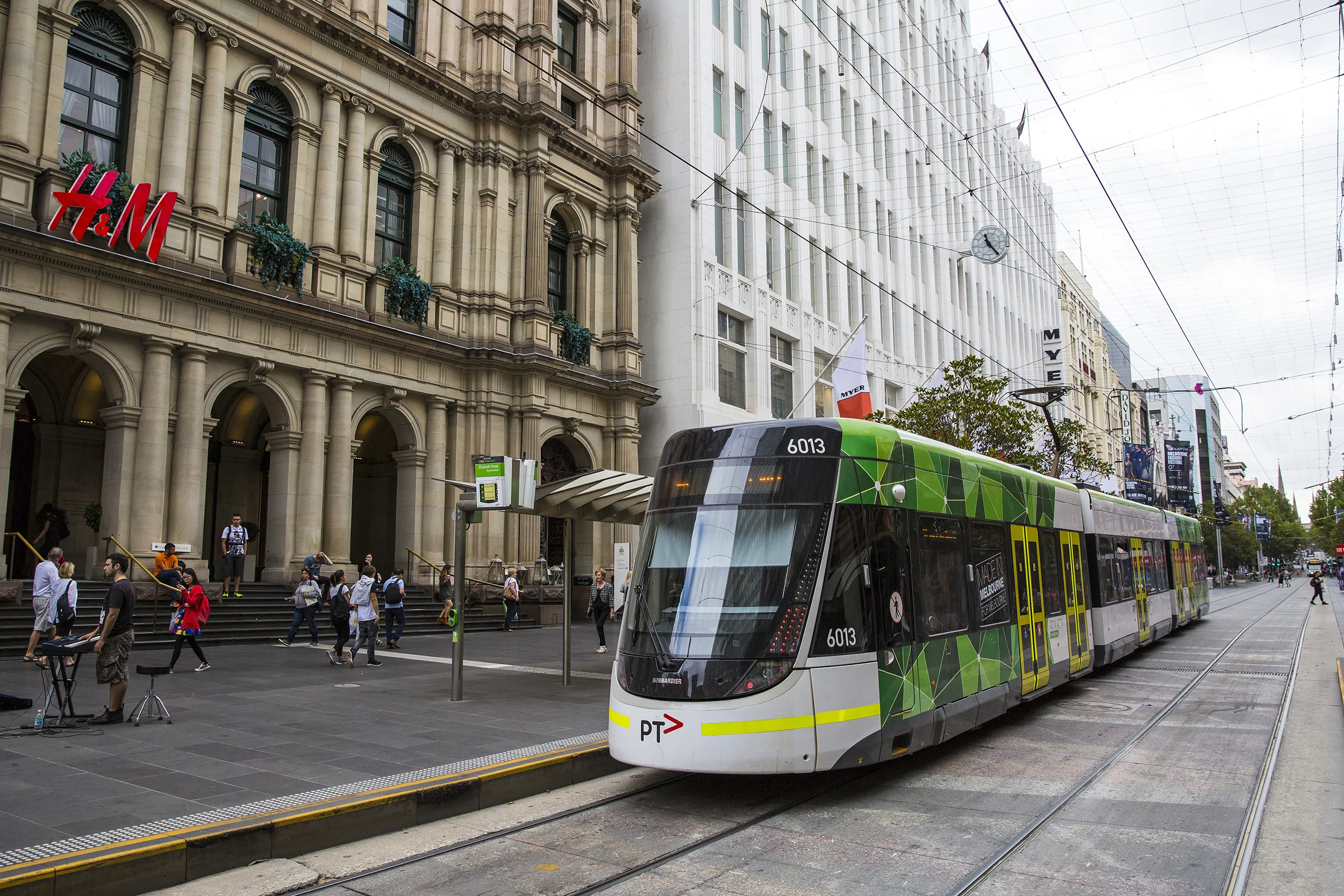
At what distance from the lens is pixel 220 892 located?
220 inches

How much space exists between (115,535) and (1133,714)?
18.9 m

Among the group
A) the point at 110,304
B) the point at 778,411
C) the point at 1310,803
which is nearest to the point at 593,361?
the point at 778,411

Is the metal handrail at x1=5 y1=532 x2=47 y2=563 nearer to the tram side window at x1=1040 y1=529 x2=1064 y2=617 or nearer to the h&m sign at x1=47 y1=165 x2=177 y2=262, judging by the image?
the h&m sign at x1=47 y1=165 x2=177 y2=262

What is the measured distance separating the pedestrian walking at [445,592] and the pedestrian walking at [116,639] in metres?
11.3

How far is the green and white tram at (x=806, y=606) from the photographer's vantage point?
23.9 ft

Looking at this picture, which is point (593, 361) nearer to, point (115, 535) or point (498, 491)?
point (115, 535)

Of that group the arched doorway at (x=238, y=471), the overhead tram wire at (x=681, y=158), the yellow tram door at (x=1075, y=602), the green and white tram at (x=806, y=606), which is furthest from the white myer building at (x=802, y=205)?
the green and white tram at (x=806, y=606)

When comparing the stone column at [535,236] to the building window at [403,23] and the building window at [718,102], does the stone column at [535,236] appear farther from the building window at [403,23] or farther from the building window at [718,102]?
the building window at [718,102]

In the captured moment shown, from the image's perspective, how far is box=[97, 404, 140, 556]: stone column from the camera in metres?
19.3

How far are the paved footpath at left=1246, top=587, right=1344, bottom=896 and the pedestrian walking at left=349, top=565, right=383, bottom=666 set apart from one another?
43.5ft

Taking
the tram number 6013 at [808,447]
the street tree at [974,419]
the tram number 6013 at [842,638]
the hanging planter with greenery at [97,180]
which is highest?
the hanging planter with greenery at [97,180]

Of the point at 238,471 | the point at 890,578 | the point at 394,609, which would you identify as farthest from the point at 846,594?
the point at 238,471

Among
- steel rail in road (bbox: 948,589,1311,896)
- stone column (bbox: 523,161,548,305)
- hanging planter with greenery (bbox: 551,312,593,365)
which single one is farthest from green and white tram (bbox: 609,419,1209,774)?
hanging planter with greenery (bbox: 551,312,593,365)

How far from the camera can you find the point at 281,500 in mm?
22547
